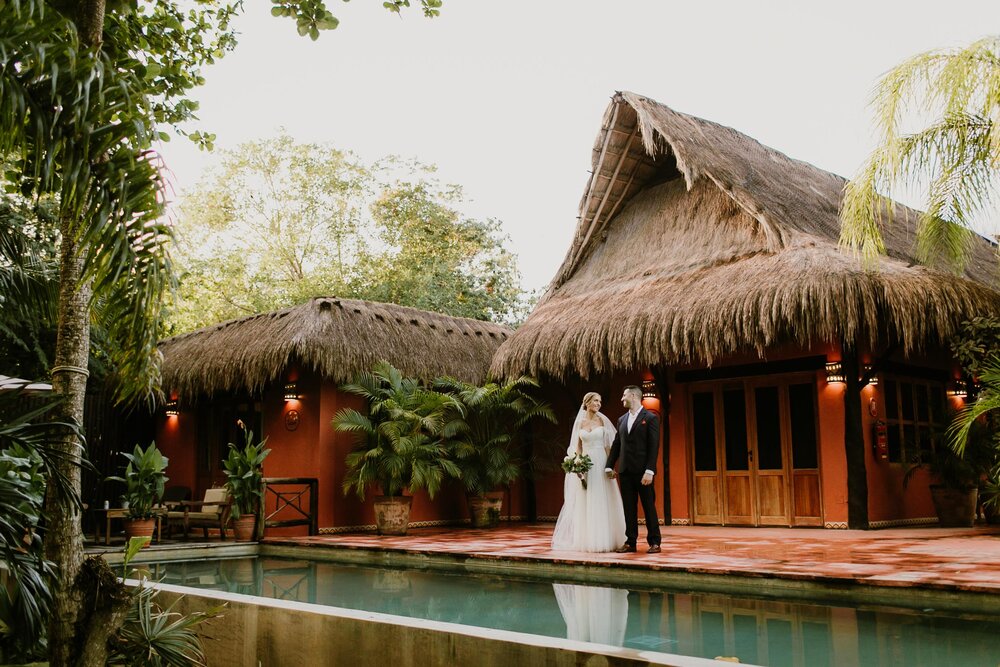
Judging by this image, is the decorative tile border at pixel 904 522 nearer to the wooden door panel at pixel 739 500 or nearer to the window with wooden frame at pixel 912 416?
the window with wooden frame at pixel 912 416

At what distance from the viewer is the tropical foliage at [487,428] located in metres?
11.7

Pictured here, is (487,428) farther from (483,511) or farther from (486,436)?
(483,511)

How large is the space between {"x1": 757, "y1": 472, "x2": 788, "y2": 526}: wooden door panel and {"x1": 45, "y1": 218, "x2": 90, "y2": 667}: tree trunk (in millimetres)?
8618

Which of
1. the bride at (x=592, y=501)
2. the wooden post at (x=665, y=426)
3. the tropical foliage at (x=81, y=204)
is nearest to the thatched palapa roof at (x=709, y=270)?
the wooden post at (x=665, y=426)

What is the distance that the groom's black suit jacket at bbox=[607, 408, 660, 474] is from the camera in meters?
7.71

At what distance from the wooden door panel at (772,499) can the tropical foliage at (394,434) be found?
3.76 metres

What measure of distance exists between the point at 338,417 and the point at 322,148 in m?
16.1

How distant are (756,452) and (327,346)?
18.1 feet

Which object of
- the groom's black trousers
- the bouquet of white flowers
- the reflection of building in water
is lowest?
the reflection of building in water

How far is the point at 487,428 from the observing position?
12.1 meters

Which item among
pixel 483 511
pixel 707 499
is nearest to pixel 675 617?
pixel 707 499

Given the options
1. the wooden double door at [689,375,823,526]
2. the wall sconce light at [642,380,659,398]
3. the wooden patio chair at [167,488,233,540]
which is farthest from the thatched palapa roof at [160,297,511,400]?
the wooden double door at [689,375,823,526]

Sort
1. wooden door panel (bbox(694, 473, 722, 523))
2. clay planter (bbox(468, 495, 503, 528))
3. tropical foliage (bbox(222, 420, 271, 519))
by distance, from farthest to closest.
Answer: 1. clay planter (bbox(468, 495, 503, 528))
2. wooden door panel (bbox(694, 473, 722, 523))
3. tropical foliage (bbox(222, 420, 271, 519))

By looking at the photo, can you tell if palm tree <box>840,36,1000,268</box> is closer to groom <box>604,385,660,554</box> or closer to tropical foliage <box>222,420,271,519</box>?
groom <box>604,385,660,554</box>
